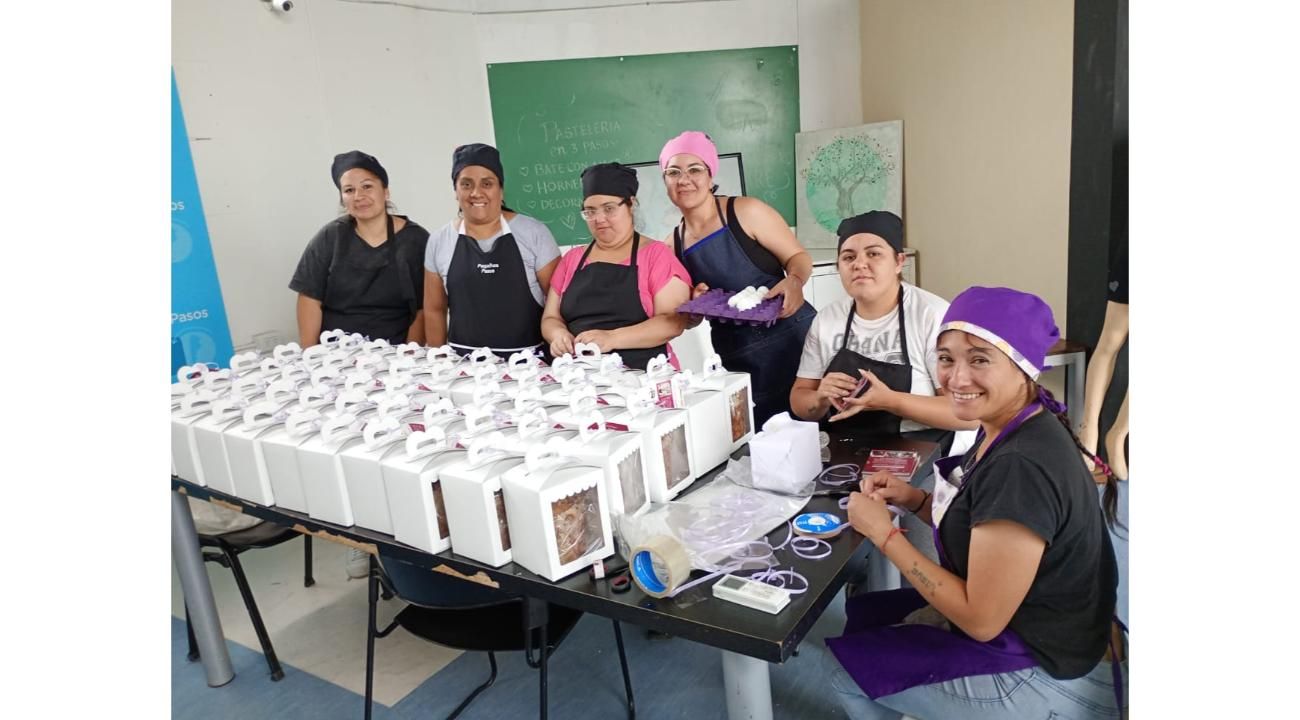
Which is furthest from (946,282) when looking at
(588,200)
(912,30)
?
(588,200)

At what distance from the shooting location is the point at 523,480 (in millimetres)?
1391

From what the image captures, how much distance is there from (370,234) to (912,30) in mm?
3586

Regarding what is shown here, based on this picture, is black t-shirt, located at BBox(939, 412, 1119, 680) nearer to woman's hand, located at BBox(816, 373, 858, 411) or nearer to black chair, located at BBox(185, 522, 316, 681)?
woman's hand, located at BBox(816, 373, 858, 411)

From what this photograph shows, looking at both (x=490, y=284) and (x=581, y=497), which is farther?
(x=490, y=284)

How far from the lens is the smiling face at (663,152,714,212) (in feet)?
8.70

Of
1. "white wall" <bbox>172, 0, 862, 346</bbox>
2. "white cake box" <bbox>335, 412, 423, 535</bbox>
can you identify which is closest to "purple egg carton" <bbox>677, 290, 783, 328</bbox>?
"white cake box" <bbox>335, 412, 423, 535</bbox>

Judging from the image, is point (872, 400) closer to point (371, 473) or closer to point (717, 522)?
point (717, 522)

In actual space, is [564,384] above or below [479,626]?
above

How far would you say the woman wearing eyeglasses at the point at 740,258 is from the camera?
8.77 ft

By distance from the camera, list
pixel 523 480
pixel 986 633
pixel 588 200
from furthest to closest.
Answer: pixel 588 200 < pixel 523 480 < pixel 986 633

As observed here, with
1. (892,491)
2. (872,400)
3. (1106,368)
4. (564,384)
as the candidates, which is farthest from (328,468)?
(1106,368)

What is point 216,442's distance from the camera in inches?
77.8

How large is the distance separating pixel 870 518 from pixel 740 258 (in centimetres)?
149

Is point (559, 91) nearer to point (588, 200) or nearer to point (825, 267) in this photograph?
point (825, 267)
